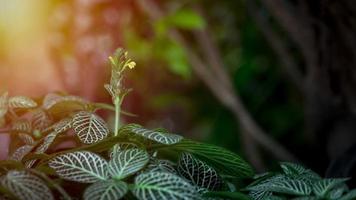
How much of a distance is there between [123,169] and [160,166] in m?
0.06

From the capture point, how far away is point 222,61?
6.18ft

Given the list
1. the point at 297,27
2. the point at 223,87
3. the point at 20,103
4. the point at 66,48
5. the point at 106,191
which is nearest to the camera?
the point at 106,191

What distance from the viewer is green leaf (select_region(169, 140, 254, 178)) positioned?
66 cm

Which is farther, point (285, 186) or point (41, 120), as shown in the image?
point (41, 120)

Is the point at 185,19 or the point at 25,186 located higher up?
the point at 185,19

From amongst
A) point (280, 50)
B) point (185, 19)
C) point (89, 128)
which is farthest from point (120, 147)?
point (280, 50)

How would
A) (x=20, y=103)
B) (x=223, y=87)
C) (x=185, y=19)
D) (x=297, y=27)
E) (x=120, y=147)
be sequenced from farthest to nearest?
(x=223, y=87) < (x=185, y=19) < (x=297, y=27) < (x=20, y=103) < (x=120, y=147)

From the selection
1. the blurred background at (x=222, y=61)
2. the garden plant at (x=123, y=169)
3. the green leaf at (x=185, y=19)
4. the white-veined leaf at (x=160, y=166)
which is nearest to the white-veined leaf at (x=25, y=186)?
the garden plant at (x=123, y=169)

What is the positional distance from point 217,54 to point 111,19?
0.33m

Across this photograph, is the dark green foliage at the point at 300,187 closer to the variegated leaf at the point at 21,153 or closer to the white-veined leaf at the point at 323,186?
the white-veined leaf at the point at 323,186

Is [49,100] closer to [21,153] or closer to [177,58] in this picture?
[21,153]

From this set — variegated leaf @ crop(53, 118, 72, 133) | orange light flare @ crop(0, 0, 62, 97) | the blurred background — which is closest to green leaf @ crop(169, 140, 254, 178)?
variegated leaf @ crop(53, 118, 72, 133)

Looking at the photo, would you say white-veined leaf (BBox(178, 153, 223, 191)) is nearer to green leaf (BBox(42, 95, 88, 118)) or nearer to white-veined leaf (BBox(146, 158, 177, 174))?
white-veined leaf (BBox(146, 158, 177, 174))

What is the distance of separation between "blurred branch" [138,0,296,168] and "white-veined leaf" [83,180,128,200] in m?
1.13
